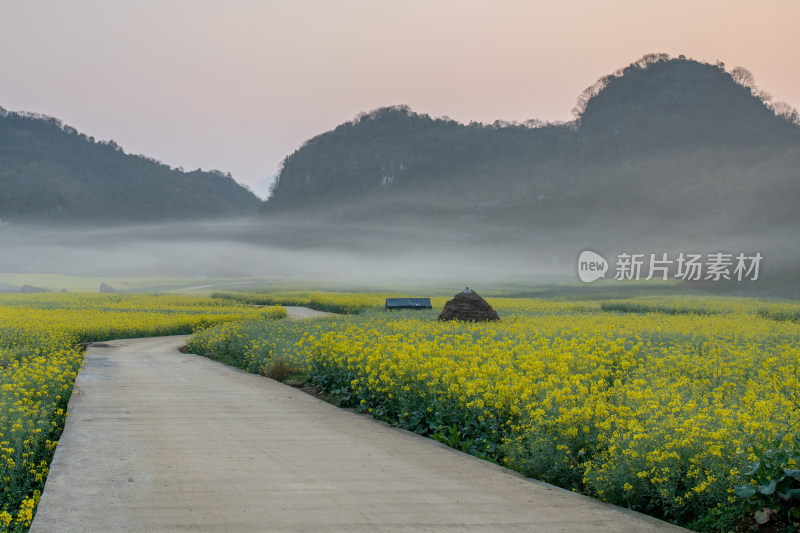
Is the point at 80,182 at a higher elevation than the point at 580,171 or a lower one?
lower

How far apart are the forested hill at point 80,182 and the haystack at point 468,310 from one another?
118 m

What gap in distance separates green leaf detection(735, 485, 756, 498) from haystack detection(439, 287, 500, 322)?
16697mm

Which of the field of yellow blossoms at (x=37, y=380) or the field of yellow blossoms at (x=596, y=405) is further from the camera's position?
the field of yellow blossoms at (x=37, y=380)

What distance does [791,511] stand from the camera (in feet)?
15.0

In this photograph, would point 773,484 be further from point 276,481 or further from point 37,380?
point 37,380

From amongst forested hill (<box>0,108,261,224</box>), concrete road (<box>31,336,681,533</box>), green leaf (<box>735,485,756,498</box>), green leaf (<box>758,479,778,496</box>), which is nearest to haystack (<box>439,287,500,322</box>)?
concrete road (<box>31,336,681,533</box>)

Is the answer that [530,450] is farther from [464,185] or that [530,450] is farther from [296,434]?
[464,185]

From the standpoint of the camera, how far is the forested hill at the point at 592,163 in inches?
3728

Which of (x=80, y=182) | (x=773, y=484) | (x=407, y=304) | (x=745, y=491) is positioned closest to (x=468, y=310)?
(x=407, y=304)

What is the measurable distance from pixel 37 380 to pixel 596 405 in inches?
361

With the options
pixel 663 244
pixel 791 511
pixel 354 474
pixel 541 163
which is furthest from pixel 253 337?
pixel 541 163

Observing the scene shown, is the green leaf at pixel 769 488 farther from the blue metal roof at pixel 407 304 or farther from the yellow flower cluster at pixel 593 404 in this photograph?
the blue metal roof at pixel 407 304

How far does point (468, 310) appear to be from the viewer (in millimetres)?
21891

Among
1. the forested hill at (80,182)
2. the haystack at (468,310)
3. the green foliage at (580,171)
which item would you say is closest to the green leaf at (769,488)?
the haystack at (468,310)
